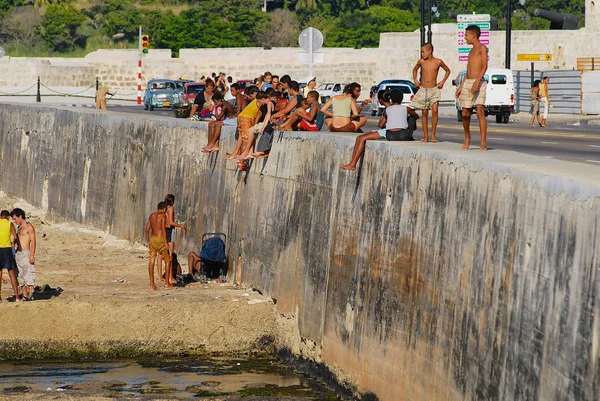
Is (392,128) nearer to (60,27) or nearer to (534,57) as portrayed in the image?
(534,57)

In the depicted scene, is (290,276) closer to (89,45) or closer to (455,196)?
(455,196)

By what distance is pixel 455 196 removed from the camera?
1247 centimetres

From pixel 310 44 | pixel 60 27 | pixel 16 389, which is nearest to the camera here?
pixel 16 389

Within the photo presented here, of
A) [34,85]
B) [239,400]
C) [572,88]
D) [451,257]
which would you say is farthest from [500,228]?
[34,85]

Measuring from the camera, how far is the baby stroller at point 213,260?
2056cm

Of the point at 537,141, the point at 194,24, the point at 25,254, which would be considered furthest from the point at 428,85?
the point at 194,24

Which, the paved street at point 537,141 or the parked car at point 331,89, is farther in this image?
the parked car at point 331,89

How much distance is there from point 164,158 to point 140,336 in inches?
281

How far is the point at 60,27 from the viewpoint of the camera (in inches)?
3686

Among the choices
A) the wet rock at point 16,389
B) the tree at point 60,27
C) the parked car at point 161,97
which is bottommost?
the wet rock at point 16,389

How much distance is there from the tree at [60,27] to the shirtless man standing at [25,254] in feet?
252

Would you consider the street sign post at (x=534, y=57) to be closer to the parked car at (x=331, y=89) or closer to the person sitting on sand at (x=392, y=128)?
the parked car at (x=331, y=89)

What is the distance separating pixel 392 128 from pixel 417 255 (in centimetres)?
290

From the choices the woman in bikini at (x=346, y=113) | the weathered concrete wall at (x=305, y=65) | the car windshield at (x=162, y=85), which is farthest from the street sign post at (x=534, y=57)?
the woman in bikini at (x=346, y=113)
